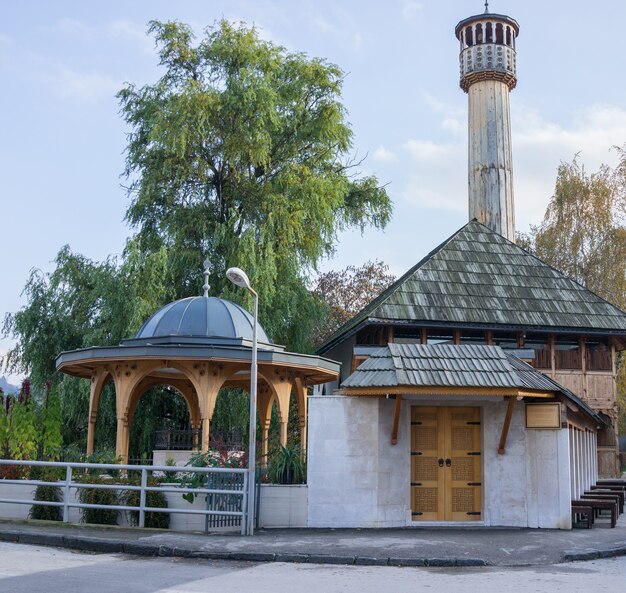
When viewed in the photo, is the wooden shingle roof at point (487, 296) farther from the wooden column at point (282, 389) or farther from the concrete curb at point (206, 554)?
the concrete curb at point (206, 554)

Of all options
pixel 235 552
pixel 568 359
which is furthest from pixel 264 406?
pixel 568 359

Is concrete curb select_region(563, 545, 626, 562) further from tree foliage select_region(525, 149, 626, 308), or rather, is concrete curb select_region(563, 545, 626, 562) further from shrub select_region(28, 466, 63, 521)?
tree foliage select_region(525, 149, 626, 308)

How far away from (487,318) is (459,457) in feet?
33.8

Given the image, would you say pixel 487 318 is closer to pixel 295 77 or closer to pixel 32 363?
pixel 295 77

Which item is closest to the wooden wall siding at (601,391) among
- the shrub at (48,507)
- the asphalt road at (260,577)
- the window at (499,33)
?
the asphalt road at (260,577)

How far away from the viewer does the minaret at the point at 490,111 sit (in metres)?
34.9

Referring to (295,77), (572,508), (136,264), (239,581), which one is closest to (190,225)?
(136,264)

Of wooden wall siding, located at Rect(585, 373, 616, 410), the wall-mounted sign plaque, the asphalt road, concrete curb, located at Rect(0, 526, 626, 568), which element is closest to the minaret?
wooden wall siding, located at Rect(585, 373, 616, 410)

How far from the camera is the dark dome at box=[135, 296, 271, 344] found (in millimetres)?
19109

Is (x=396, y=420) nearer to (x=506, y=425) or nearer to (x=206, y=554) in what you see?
(x=506, y=425)

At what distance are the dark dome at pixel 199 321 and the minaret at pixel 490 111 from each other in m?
17.7

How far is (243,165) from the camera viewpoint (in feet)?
93.6

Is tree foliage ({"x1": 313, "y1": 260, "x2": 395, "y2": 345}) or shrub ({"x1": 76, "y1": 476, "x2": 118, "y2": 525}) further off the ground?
tree foliage ({"x1": 313, "y1": 260, "x2": 395, "y2": 345})

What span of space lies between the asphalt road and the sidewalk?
1.01 ft
